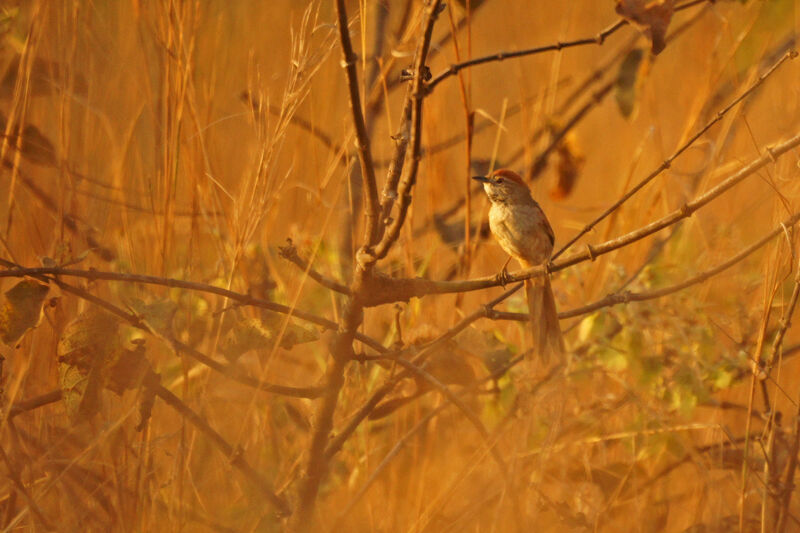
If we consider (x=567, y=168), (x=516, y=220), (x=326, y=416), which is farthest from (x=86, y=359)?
(x=567, y=168)

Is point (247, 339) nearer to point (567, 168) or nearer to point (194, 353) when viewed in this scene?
point (194, 353)

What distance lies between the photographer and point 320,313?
260 centimetres

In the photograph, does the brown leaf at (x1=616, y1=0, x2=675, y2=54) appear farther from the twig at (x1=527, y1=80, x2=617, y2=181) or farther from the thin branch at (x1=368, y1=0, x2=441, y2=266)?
the twig at (x1=527, y1=80, x2=617, y2=181)

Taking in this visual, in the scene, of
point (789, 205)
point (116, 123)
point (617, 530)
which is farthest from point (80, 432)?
point (789, 205)

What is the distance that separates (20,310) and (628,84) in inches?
69.5

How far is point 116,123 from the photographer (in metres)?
2.46

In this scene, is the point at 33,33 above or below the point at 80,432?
above

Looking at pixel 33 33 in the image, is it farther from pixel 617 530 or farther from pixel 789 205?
pixel 617 530

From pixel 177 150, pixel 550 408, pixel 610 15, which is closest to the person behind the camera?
pixel 177 150

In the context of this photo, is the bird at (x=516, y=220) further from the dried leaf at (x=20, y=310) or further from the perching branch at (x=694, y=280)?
the dried leaf at (x=20, y=310)

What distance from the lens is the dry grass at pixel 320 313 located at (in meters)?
1.86

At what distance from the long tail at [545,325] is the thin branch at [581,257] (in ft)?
1.90

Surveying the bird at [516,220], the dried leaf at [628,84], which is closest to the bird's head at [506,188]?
the bird at [516,220]

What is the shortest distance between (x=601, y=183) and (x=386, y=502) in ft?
7.99
